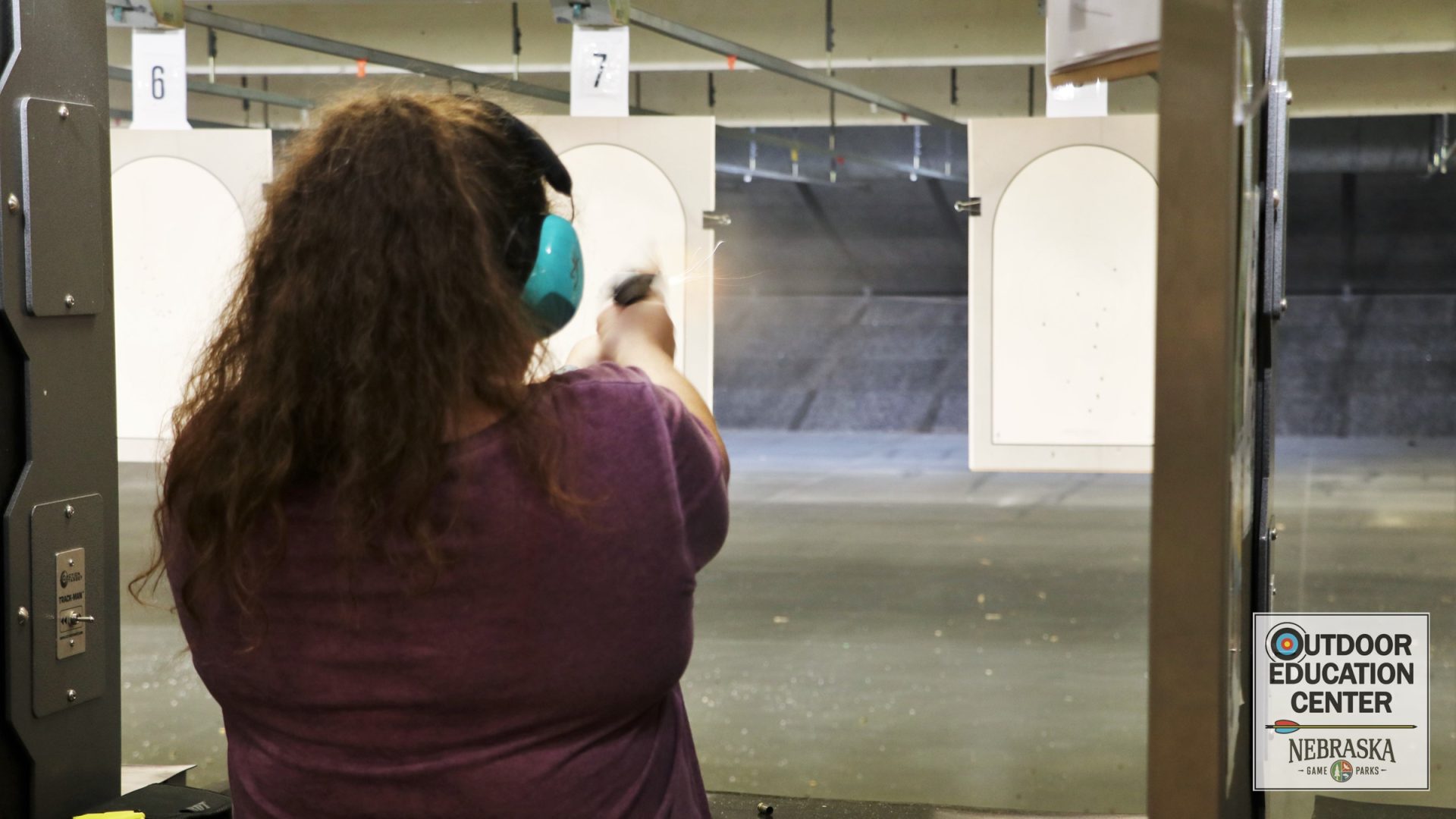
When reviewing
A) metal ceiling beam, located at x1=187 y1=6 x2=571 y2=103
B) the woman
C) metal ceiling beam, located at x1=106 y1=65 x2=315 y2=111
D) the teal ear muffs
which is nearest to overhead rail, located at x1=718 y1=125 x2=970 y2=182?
metal ceiling beam, located at x1=187 y1=6 x2=571 y2=103

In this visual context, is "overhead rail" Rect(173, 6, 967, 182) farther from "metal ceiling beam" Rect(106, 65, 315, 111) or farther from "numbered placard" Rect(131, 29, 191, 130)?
"numbered placard" Rect(131, 29, 191, 130)

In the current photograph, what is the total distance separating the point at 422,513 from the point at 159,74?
4.09 metres

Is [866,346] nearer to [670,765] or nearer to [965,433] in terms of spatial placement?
[965,433]

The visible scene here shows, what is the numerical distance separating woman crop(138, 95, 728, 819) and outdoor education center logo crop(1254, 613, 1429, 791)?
2.77 ft

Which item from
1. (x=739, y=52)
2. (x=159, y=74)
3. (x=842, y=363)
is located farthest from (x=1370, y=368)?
(x=159, y=74)

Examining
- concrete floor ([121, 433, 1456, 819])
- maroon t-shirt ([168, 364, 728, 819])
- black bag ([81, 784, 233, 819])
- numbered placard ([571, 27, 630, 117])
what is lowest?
concrete floor ([121, 433, 1456, 819])

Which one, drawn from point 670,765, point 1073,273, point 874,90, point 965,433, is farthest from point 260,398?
point 965,433

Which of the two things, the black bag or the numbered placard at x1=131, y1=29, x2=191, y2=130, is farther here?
the numbered placard at x1=131, y1=29, x2=191, y2=130

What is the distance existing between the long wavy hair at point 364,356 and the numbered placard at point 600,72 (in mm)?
3214

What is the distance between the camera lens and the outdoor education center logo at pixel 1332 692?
1.46m

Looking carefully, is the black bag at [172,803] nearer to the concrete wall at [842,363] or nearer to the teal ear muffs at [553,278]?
the teal ear muffs at [553,278]

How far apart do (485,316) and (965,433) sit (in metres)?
8.42

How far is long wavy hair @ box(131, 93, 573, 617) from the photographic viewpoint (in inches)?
29.5

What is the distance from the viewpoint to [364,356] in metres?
0.76
